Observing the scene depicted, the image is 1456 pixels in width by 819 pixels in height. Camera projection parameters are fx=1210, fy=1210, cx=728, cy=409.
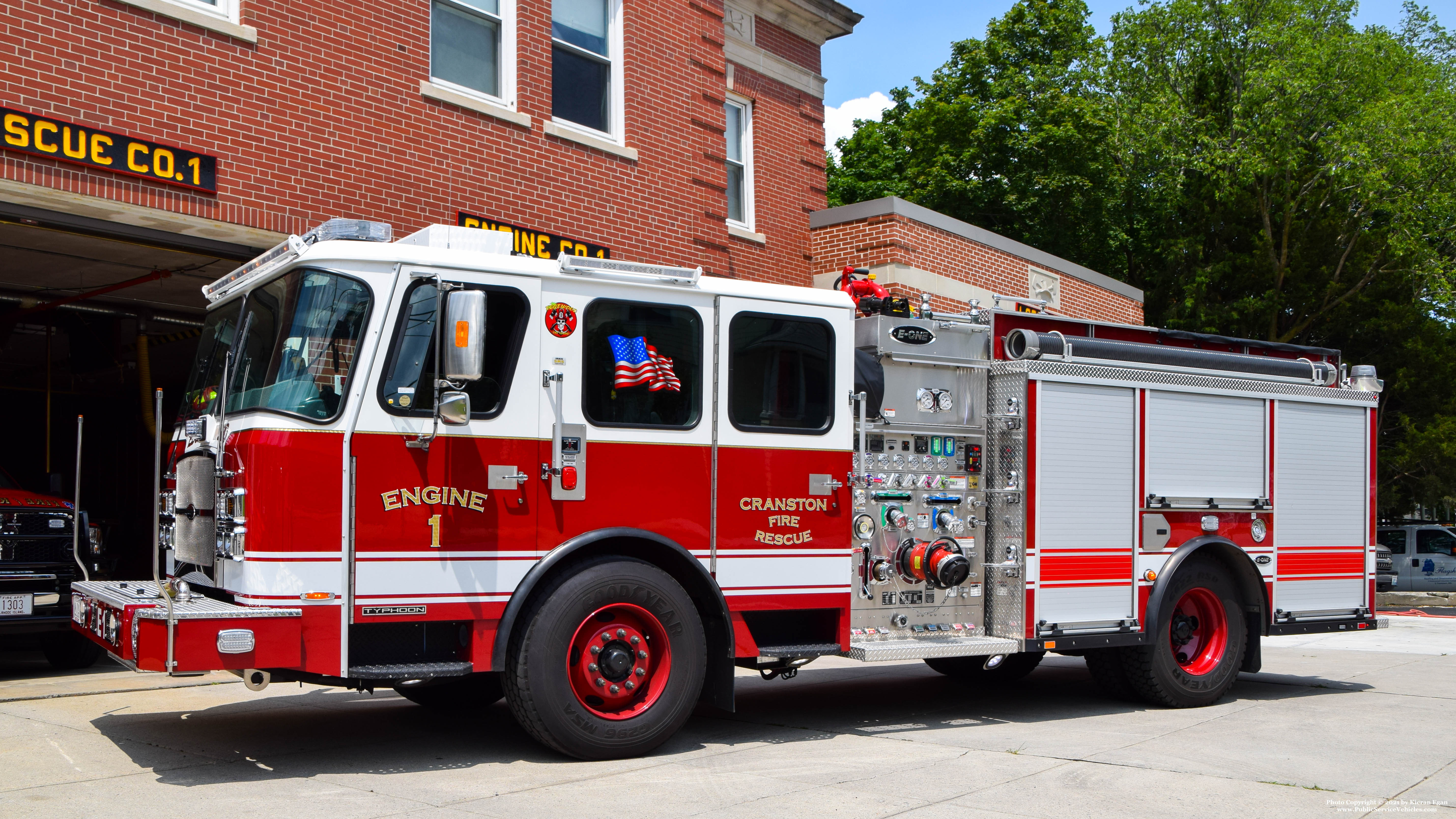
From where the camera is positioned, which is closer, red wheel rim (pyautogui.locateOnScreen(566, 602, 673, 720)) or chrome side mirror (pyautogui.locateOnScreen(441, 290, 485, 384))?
chrome side mirror (pyautogui.locateOnScreen(441, 290, 485, 384))

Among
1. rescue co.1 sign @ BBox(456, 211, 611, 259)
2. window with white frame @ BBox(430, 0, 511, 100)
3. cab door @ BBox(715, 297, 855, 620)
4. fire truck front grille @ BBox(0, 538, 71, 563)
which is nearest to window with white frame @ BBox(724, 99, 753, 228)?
rescue co.1 sign @ BBox(456, 211, 611, 259)

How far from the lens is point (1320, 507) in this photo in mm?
9508

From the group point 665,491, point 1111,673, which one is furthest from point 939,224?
point 665,491

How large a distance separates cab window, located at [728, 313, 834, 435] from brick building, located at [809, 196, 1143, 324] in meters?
7.66

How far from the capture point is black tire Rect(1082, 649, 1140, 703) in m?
8.72

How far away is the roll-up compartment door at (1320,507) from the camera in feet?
30.3

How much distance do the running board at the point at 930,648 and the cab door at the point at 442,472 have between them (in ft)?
7.17

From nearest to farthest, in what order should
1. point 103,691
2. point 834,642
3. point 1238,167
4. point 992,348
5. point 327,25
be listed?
1. point 834,642
2. point 992,348
3. point 103,691
4. point 327,25
5. point 1238,167

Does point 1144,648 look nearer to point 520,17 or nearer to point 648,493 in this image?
point 648,493

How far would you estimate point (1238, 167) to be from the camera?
→ 26.5m

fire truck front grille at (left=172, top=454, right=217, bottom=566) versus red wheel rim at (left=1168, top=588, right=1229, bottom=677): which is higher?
fire truck front grille at (left=172, top=454, right=217, bottom=566)

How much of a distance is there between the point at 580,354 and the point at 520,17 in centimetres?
667

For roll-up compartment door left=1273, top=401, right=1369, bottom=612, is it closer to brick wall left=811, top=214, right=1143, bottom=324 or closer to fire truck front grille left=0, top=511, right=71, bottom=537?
brick wall left=811, top=214, right=1143, bottom=324

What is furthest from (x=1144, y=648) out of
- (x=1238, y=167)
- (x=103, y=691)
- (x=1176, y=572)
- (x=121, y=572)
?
(x=1238, y=167)
